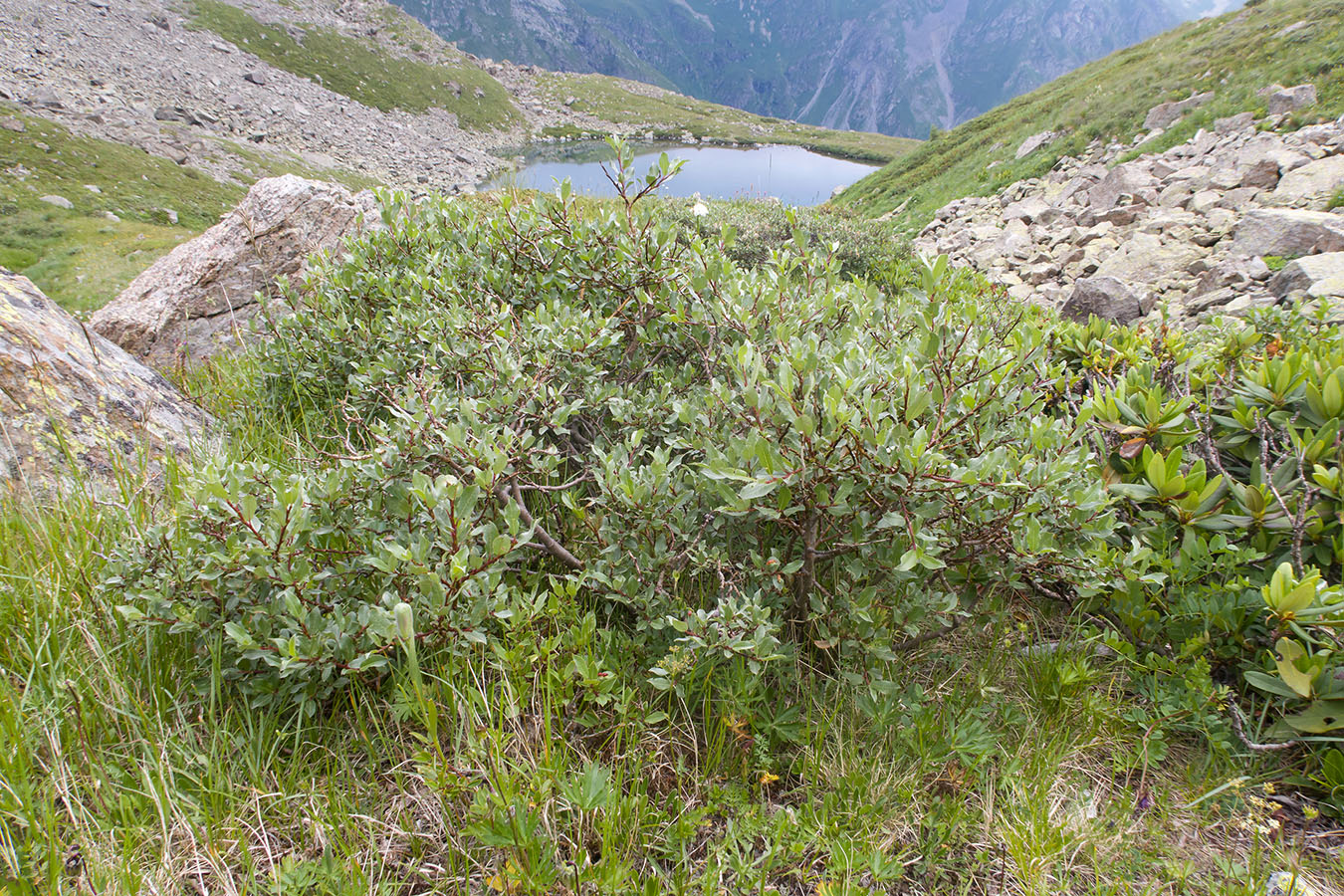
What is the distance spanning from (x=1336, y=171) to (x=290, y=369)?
43.3 ft

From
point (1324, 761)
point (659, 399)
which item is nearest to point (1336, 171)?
point (1324, 761)

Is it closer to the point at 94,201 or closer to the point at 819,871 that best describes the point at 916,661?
the point at 819,871

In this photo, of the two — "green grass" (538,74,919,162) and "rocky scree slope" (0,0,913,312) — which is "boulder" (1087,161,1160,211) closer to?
"rocky scree slope" (0,0,913,312)

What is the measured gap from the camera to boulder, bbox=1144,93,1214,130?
49.5ft

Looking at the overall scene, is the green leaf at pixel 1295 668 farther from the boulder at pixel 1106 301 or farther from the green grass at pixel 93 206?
the green grass at pixel 93 206

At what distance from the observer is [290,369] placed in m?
4.14

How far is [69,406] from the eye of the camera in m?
3.63

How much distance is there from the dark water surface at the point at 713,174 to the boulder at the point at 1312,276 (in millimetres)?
5184

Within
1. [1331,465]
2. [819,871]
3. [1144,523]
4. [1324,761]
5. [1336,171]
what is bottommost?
[819,871]

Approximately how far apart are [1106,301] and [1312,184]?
17.2 feet

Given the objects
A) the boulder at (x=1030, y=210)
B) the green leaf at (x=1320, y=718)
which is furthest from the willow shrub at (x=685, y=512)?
the boulder at (x=1030, y=210)

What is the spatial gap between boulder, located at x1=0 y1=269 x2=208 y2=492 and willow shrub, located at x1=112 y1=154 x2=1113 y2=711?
1811 mm

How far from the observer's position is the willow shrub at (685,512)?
6.37ft

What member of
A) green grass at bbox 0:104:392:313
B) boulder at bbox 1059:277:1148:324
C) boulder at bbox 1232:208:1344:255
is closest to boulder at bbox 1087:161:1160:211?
boulder at bbox 1232:208:1344:255
